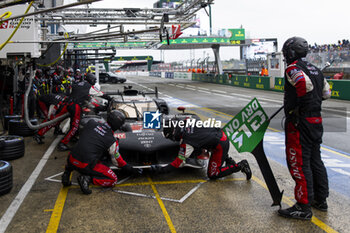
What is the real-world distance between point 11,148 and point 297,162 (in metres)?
5.60

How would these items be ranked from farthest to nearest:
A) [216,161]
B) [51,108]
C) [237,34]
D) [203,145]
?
[237,34] → [51,108] → [216,161] → [203,145]

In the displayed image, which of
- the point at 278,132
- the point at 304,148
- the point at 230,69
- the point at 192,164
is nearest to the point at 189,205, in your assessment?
the point at 192,164

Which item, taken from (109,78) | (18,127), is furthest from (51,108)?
(109,78)

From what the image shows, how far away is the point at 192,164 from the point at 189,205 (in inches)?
44.9

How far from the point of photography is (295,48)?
4.17m

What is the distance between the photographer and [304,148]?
406 cm

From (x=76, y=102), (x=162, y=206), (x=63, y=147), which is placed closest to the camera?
(x=162, y=206)

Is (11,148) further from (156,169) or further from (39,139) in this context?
(156,169)

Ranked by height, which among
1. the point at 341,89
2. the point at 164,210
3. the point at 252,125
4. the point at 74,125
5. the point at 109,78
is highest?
the point at 109,78

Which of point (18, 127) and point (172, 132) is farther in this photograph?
point (18, 127)

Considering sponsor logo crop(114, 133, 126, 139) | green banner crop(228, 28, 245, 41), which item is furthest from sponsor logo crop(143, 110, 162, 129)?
green banner crop(228, 28, 245, 41)

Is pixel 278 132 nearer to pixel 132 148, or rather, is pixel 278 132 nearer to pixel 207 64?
pixel 132 148

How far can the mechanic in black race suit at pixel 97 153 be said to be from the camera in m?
5.05

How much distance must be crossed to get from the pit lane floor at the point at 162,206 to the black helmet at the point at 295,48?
77.6 inches
